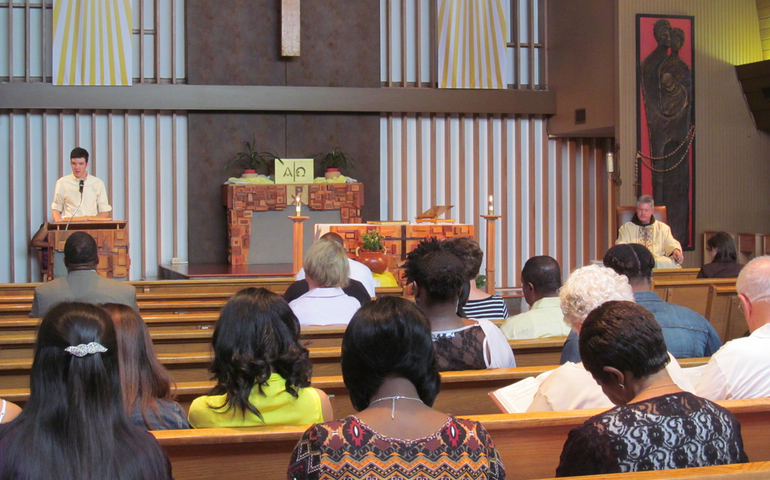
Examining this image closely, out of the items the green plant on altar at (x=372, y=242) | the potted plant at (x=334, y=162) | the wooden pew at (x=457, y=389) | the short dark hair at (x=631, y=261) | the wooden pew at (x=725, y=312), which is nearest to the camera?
the wooden pew at (x=457, y=389)

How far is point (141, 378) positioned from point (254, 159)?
7.66 meters

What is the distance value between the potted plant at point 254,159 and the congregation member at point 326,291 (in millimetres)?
5711

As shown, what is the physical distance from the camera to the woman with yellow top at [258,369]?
1981 mm

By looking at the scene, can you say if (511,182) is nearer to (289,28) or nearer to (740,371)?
(289,28)

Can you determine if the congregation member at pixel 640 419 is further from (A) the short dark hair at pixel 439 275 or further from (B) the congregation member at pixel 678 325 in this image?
(B) the congregation member at pixel 678 325

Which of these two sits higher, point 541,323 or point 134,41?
point 134,41

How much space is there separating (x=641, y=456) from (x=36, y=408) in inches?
47.0

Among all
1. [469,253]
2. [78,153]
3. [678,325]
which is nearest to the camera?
[678,325]

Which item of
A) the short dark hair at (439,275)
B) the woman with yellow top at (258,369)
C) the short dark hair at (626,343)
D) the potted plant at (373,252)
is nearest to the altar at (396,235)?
the potted plant at (373,252)

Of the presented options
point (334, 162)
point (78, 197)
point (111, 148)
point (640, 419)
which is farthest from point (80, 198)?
point (640, 419)

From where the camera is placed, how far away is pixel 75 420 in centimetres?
148

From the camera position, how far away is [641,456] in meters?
1.65

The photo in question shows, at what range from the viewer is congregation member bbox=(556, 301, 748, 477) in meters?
1.66

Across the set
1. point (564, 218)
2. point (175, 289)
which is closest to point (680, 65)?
point (564, 218)
